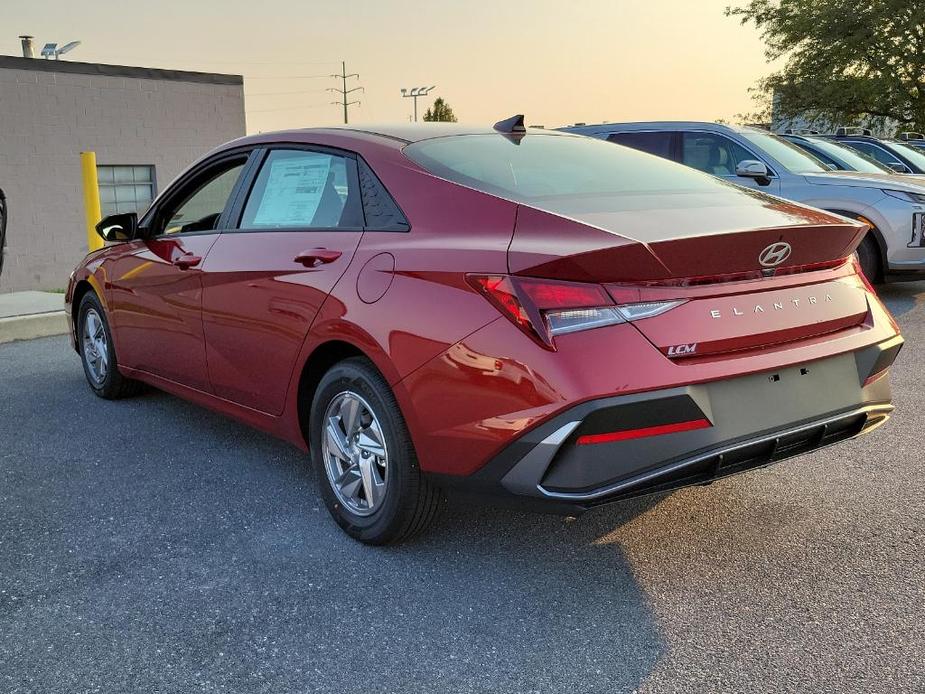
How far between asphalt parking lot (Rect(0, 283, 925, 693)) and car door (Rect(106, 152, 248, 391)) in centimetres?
59

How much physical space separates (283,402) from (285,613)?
1.06m

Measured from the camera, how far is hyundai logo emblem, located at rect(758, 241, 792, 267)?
2.86 metres

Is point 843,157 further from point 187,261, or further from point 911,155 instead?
point 187,261

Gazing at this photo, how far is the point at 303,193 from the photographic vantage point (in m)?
3.80

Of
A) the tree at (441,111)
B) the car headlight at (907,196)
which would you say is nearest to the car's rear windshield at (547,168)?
the car headlight at (907,196)

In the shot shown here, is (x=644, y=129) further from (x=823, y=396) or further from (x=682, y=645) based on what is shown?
(x=682, y=645)

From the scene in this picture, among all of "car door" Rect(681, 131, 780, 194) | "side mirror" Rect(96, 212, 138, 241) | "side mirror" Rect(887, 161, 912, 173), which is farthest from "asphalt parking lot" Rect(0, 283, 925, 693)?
"side mirror" Rect(887, 161, 912, 173)

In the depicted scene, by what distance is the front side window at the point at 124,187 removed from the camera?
65.4 ft

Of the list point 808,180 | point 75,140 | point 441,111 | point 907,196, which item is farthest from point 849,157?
point 441,111

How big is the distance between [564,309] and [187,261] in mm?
2382

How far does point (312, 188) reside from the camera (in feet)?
12.3

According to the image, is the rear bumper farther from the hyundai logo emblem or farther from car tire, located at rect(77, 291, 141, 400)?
car tire, located at rect(77, 291, 141, 400)

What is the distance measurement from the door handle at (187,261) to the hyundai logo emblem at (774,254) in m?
2.58

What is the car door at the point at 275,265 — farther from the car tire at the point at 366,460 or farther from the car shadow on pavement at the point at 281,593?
the car shadow on pavement at the point at 281,593
